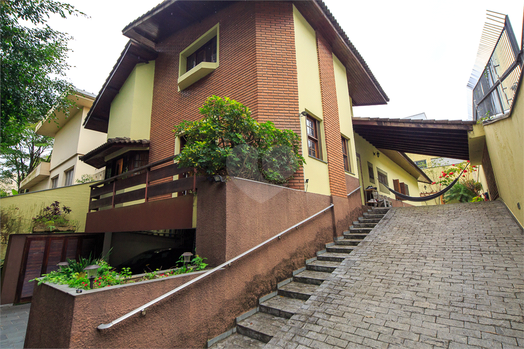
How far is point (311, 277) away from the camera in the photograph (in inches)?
188

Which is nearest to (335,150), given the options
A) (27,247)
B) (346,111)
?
(346,111)

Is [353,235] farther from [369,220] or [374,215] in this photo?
[374,215]

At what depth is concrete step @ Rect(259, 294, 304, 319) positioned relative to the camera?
3.92 m

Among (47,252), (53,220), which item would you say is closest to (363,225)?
(47,252)

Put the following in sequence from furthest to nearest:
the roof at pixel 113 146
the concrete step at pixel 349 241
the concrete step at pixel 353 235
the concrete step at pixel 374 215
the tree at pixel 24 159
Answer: the tree at pixel 24 159
the roof at pixel 113 146
the concrete step at pixel 374 215
the concrete step at pixel 353 235
the concrete step at pixel 349 241

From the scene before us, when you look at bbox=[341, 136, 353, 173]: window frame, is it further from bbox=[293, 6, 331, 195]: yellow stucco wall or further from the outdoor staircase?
the outdoor staircase

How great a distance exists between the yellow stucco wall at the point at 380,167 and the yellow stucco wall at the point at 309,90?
4573 millimetres

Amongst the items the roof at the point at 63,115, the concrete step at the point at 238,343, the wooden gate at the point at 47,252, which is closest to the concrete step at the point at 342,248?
the concrete step at the point at 238,343

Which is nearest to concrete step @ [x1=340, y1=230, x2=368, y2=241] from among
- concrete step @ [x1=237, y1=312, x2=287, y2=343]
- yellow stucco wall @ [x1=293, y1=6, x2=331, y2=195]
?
yellow stucco wall @ [x1=293, y1=6, x2=331, y2=195]

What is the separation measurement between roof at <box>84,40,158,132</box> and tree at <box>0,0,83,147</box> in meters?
2.26

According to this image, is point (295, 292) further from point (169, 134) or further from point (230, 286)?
point (169, 134)

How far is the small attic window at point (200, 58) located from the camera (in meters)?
7.52

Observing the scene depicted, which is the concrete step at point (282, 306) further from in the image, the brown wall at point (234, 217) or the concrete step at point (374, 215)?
the concrete step at point (374, 215)

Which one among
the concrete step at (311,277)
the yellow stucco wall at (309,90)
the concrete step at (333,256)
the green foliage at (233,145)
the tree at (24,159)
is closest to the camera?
the green foliage at (233,145)
